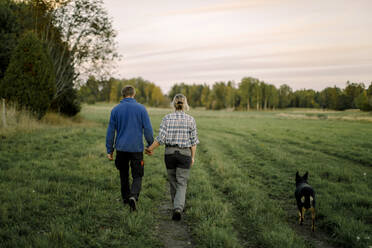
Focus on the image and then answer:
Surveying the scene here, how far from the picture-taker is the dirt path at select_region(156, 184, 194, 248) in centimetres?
406

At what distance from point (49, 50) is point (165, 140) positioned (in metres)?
19.4

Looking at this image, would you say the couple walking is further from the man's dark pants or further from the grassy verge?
the grassy verge

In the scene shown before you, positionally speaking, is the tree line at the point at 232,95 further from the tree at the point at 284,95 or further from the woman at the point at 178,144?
the woman at the point at 178,144

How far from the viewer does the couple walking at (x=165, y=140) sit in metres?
4.98

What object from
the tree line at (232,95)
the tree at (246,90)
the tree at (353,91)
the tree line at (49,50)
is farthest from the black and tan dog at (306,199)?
the tree at (246,90)

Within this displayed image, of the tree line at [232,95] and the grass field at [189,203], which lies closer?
the grass field at [189,203]

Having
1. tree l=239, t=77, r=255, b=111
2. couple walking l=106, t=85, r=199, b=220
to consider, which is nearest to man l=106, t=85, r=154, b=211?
couple walking l=106, t=85, r=199, b=220

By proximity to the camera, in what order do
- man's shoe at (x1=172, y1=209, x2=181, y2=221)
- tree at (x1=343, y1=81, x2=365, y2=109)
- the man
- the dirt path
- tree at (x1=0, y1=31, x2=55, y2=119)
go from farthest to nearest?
tree at (x1=343, y1=81, x2=365, y2=109) → tree at (x1=0, y1=31, x2=55, y2=119) → the man → man's shoe at (x1=172, y1=209, x2=181, y2=221) → the dirt path

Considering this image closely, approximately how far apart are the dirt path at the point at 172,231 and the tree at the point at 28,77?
1522 cm

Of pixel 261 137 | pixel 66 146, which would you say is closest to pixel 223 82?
pixel 261 137

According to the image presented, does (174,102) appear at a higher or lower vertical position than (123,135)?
→ higher

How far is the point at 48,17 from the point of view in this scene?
67.0ft

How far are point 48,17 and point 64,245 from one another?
873 inches

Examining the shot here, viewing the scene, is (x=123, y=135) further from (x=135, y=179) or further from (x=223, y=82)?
(x=223, y=82)
